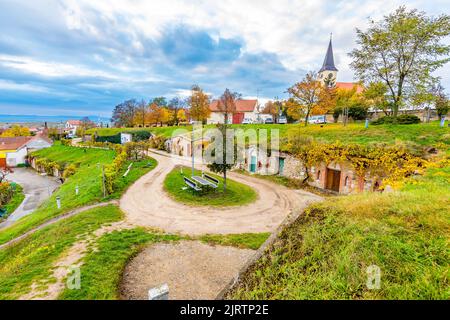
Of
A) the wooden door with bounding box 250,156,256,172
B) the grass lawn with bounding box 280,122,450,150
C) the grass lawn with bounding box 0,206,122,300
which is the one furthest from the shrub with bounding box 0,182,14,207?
the grass lawn with bounding box 280,122,450,150

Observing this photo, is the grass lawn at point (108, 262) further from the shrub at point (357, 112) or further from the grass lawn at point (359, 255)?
the shrub at point (357, 112)

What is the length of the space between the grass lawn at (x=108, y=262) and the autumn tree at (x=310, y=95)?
21.5m

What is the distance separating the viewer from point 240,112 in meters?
59.3

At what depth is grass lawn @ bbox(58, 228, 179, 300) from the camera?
211 inches

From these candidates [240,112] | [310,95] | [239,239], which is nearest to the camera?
[239,239]

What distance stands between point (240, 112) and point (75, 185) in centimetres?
4567

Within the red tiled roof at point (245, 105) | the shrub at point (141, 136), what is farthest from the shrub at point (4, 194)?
the red tiled roof at point (245, 105)

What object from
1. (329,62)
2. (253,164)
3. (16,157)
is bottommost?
(16,157)

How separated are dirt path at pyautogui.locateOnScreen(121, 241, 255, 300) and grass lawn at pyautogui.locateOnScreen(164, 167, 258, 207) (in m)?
4.88

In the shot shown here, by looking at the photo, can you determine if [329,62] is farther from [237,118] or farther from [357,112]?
[357,112]

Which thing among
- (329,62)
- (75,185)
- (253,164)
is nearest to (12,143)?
(75,185)

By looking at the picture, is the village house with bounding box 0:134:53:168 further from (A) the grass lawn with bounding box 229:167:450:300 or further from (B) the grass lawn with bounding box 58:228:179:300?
(A) the grass lawn with bounding box 229:167:450:300

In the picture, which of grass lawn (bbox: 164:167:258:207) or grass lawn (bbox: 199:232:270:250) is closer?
grass lawn (bbox: 199:232:270:250)
